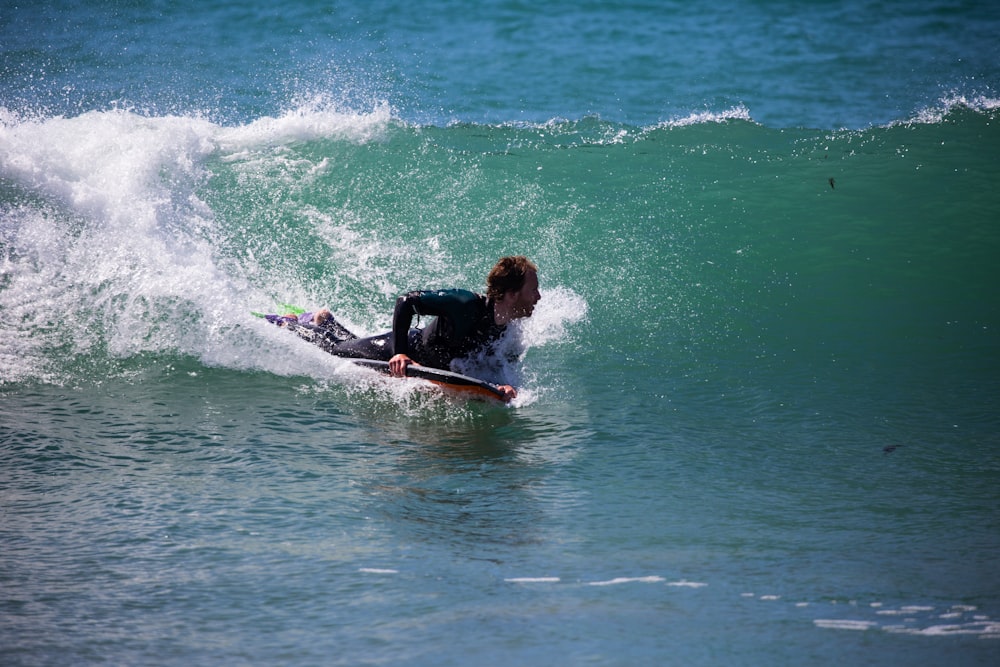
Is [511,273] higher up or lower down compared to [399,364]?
higher up

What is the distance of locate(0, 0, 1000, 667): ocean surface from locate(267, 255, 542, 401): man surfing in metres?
0.22

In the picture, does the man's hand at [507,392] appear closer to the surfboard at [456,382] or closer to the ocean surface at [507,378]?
the surfboard at [456,382]

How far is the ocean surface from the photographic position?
3.63 meters

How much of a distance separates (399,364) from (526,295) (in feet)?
3.21

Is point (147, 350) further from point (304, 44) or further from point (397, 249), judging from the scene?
point (304, 44)

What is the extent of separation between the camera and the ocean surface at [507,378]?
3.63 metres

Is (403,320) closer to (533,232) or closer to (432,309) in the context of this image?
(432,309)

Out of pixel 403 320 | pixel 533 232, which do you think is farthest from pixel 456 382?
pixel 533 232

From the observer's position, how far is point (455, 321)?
6.57 meters

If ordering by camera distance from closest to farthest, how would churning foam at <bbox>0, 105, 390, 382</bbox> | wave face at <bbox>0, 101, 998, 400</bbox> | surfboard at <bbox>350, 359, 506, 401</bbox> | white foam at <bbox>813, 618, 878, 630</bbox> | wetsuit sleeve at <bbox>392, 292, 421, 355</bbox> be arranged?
white foam at <bbox>813, 618, 878, 630</bbox>
surfboard at <bbox>350, 359, 506, 401</bbox>
wetsuit sleeve at <bbox>392, 292, 421, 355</bbox>
churning foam at <bbox>0, 105, 390, 382</bbox>
wave face at <bbox>0, 101, 998, 400</bbox>

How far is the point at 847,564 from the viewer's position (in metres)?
4.10

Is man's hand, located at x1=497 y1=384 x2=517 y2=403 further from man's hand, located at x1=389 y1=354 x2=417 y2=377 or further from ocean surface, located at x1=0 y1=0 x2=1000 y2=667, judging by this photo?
man's hand, located at x1=389 y1=354 x2=417 y2=377

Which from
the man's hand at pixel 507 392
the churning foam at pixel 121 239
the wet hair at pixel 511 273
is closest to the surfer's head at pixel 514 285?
the wet hair at pixel 511 273

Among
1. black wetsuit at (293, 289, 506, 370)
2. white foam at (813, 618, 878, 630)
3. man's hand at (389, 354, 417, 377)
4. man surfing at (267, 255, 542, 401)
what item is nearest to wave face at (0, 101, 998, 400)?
black wetsuit at (293, 289, 506, 370)
